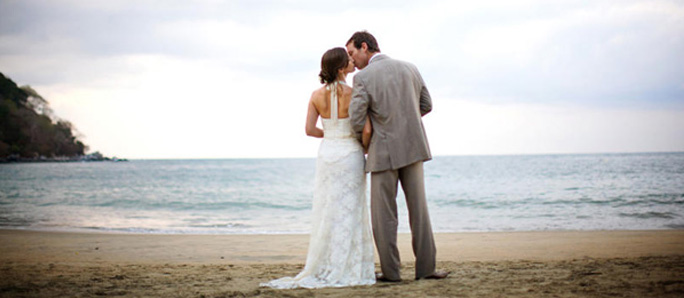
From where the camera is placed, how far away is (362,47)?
3.85m

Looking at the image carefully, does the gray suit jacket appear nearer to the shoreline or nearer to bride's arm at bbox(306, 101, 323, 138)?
bride's arm at bbox(306, 101, 323, 138)

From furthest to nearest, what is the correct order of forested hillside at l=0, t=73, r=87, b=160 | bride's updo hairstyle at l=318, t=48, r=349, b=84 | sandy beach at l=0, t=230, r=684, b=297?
forested hillside at l=0, t=73, r=87, b=160 → bride's updo hairstyle at l=318, t=48, r=349, b=84 → sandy beach at l=0, t=230, r=684, b=297

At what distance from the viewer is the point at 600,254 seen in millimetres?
5582

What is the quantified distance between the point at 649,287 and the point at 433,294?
1.41 m

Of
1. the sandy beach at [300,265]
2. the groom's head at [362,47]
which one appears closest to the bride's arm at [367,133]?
the groom's head at [362,47]

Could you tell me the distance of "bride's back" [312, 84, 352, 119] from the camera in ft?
12.6

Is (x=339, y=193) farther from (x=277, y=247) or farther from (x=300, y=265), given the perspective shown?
(x=277, y=247)

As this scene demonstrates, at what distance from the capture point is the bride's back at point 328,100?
383cm

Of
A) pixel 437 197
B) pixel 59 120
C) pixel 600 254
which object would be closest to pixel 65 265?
pixel 600 254

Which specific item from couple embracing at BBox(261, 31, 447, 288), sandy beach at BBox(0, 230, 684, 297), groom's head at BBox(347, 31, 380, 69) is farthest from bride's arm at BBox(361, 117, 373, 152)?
sandy beach at BBox(0, 230, 684, 297)

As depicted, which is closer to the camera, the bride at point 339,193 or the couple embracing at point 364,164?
the couple embracing at point 364,164

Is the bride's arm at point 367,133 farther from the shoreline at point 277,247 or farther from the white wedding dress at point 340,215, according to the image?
the shoreline at point 277,247

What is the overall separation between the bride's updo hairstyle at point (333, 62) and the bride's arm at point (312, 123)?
11.1 inches

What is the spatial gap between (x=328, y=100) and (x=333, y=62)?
0.99 ft
